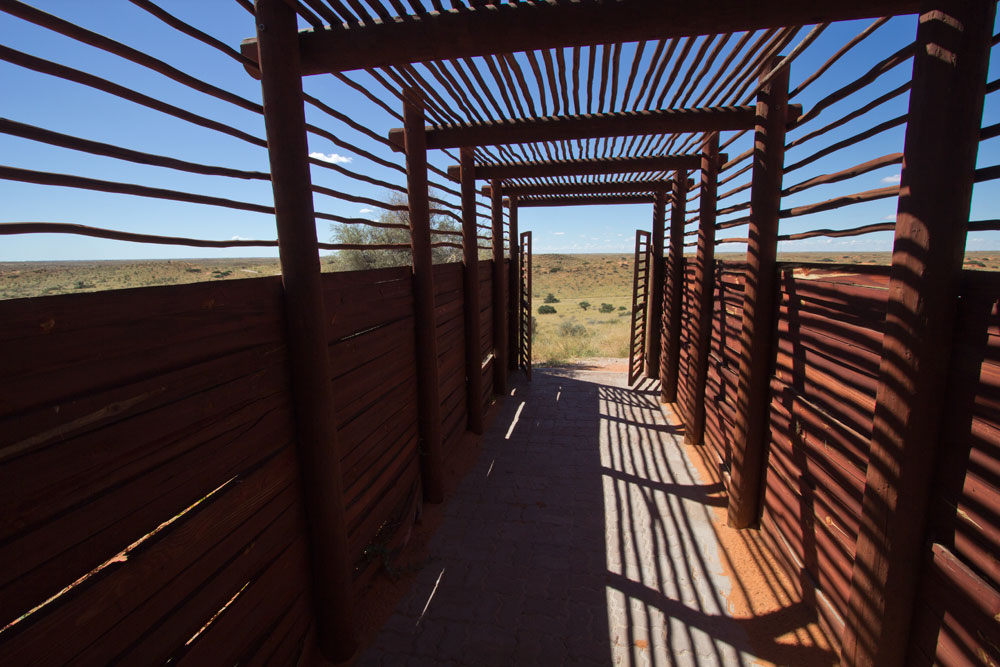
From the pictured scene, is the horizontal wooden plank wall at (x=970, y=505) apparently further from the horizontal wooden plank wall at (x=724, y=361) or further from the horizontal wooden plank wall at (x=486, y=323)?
the horizontal wooden plank wall at (x=486, y=323)

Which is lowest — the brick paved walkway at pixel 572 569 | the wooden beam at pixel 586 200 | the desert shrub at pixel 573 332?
the desert shrub at pixel 573 332

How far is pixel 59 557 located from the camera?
1.28 m

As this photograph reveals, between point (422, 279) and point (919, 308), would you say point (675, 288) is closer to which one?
point (422, 279)

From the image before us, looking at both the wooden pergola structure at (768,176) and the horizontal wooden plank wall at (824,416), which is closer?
the wooden pergola structure at (768,176)

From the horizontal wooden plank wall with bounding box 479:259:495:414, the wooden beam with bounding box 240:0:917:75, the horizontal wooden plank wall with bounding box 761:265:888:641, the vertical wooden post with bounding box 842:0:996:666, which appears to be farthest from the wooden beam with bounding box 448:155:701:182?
the vertical wooden post with bounding box 842:0:996:666

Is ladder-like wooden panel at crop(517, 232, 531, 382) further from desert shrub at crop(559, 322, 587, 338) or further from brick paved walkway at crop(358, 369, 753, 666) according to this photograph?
desert shrub at crop(559, 322, 587, 338)

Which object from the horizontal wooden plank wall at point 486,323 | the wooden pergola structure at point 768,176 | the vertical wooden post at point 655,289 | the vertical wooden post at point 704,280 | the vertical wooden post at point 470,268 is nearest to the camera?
the wooden pergola structure at point 768,176

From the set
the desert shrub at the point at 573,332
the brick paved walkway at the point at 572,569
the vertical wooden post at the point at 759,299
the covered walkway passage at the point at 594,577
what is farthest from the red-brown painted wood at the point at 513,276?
the desert shrub at the point at 573,332

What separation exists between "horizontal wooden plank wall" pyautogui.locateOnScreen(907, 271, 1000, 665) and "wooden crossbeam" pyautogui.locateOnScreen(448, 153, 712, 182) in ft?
15.1

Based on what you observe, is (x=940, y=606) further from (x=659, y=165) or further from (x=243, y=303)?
(x=659, y=165)

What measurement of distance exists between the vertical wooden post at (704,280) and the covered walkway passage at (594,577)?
22.3 inches

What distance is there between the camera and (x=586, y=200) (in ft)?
29.9

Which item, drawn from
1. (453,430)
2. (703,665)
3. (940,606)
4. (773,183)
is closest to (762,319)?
(773,183)

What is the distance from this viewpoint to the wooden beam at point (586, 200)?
28.8 feet
